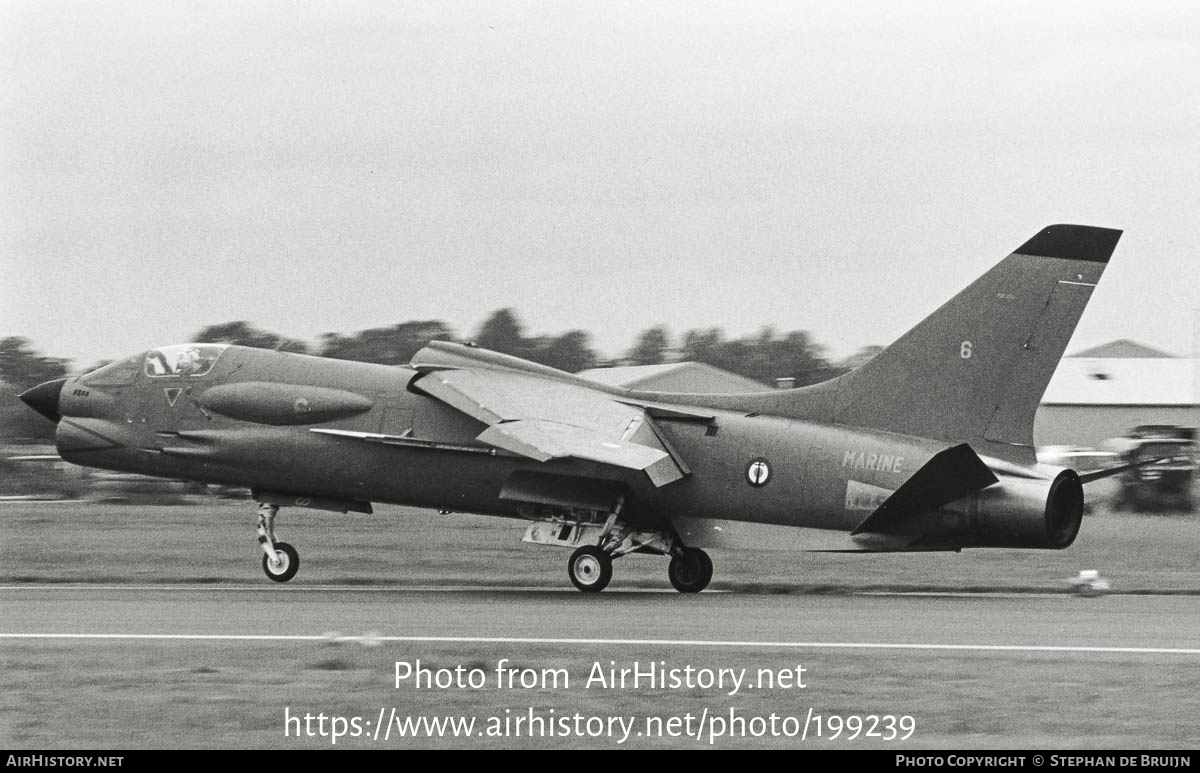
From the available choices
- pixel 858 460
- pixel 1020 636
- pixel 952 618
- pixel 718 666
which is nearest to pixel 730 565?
pixel 858 460

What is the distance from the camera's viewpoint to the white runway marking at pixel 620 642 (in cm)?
1357

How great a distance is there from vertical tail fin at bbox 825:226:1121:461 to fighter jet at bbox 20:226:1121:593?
0.02m

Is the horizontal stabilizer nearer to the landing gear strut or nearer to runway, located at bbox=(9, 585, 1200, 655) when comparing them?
runway, located at bbox=(9, 585, 1200, 655)

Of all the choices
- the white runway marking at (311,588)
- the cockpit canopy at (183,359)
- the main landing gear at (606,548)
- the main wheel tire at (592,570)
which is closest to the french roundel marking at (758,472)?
the main landing gear at (606,548)

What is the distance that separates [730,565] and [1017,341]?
7.03 m

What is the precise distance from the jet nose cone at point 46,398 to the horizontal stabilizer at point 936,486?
1125 centimetres

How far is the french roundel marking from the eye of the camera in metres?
18.4

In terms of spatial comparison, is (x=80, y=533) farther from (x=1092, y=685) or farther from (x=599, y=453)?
(x=1092, y=685)

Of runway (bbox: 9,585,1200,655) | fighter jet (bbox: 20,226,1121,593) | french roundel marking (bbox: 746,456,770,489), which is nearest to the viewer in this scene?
runway (bbox: 9,585,1200,655)

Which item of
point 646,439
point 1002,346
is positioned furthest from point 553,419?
point 1002,346

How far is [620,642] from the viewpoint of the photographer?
1378 cm

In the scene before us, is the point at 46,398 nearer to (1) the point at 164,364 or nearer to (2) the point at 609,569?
(1) the point at 164,364

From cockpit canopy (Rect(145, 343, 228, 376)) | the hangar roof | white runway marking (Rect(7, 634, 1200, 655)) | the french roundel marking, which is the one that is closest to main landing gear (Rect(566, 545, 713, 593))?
the french roundel marking

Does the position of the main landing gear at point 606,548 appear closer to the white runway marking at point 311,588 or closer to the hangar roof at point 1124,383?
the white runway marking at point 311,588
